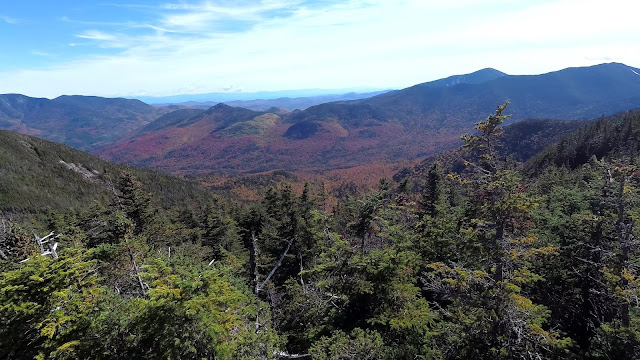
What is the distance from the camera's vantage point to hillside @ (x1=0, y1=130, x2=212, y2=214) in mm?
75312

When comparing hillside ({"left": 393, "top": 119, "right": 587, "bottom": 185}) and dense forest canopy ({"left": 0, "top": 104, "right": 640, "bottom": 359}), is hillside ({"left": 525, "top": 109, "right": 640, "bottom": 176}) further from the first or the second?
dense forest canopy ({"left": 0, "top": 104, "right": 640, "bottom": 359})

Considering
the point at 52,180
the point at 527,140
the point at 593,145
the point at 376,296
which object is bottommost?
the point at 527,140

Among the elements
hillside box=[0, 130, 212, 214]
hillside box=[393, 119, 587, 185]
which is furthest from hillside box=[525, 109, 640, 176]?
hillside box=[0, 130, 212, 214]

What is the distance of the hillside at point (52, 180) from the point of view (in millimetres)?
75312

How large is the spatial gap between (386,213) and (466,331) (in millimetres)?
9118

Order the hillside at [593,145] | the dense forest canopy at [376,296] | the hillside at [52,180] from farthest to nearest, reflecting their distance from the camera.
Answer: the hillside at [593,145] → the hillside at [52,180] → the dense forest canopy at [376,296]

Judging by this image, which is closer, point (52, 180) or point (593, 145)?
point (593, 145)

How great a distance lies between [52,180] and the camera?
287 feet

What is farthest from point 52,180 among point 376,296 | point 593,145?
point 593,145

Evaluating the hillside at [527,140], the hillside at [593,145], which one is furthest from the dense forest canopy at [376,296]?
the hillside at [527,140]

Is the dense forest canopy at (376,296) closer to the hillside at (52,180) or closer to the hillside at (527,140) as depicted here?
the hillside at (52,180)

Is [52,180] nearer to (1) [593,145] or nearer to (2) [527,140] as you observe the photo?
(1) [593,145]

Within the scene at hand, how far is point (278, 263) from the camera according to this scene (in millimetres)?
24875

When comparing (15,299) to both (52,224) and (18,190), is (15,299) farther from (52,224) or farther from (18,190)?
(18,190)
